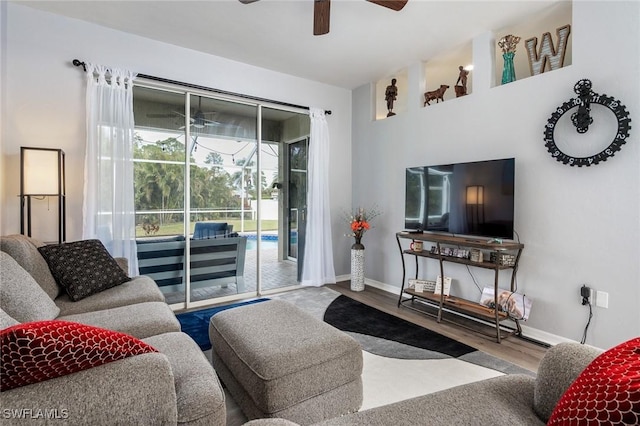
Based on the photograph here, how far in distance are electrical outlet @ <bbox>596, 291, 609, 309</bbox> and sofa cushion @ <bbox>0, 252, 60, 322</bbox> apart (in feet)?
11.9

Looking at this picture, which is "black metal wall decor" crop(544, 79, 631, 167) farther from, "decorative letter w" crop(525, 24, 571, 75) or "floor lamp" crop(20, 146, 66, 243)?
"floor lamp" crop(20, 146, 66, 243)

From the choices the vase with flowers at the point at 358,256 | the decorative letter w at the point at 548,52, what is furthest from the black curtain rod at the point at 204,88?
the decorative letter w at the point at 548,52

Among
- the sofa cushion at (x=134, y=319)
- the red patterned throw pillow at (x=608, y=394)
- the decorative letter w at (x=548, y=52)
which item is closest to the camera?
the red patterned throw pillow at (x=608, y=394)

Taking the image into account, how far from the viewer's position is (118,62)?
10.4 ft

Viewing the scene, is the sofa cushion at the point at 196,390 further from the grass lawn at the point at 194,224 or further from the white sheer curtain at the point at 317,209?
the white sheer curtain at the point at 317,209

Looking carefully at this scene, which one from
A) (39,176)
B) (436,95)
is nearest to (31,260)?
(39,176)

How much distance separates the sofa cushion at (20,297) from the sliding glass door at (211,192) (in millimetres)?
1585

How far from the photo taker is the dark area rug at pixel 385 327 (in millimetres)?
2578

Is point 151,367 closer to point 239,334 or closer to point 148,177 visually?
point 239,334

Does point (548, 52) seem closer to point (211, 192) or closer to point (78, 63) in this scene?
point (211, 192)

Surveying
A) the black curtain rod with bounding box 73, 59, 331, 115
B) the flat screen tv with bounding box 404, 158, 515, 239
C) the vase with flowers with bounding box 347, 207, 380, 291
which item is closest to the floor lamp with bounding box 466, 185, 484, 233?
the flat screen tv with bounding box 404, 158, 515, 239

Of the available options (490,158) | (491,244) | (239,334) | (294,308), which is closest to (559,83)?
(490,158)

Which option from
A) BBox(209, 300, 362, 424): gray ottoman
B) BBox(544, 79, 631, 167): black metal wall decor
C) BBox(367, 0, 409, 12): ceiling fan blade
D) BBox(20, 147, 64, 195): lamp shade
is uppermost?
BBox(367, 0, 409, 12): ceiling fan blade

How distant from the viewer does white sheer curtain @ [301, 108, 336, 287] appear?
4.32 meters
